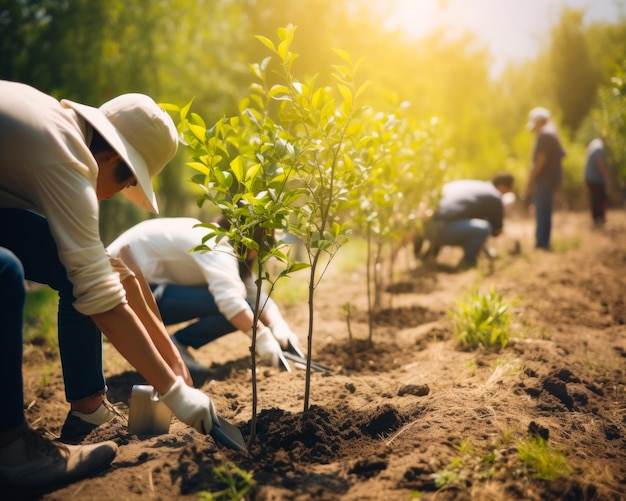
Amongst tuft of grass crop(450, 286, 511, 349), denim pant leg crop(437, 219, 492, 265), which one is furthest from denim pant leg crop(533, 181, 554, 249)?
tuft of grass crop(450, 286, 511, 349)

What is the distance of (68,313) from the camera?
231 cm

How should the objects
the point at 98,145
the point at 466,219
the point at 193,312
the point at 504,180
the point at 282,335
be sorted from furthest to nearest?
the point at 504,180
the point at 466,219
the point at 193,312
the point at 282,335
the point at 98,145

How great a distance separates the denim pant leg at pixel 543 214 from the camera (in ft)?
25.6

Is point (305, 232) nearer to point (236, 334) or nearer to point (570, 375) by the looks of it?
point (570, 375)

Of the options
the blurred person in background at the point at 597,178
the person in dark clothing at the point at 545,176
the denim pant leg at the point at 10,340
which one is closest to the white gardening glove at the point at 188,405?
the denim pant leg at the point at 10,340

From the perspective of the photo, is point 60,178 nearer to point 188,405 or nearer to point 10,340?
point 10,340

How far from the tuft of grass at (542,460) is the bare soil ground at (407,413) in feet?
0.08

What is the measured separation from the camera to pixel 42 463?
1803 millimetres

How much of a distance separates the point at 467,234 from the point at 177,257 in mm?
4396

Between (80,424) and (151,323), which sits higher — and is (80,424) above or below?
below

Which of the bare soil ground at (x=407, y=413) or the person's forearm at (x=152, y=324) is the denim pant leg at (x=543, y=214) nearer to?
the bare soil ground at (x=407, y=413)

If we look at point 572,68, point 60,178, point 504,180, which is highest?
point 572,68

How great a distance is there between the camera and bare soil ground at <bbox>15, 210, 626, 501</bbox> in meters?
1.84

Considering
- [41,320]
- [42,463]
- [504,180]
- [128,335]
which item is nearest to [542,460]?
[128,335]
